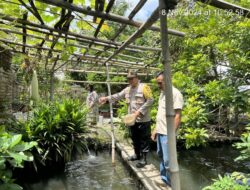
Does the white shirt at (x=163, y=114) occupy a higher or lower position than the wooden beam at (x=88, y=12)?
lower

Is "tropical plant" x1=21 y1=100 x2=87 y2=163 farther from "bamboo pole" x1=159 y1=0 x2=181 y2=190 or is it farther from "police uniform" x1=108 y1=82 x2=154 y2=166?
"bamboo pole" x1=159 y1=0 x2=181 y2=190

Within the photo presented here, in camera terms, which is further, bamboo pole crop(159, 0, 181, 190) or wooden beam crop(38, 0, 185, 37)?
wooden beam crop(38, 0, 185, 37)

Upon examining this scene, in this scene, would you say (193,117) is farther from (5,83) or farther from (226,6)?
(5,83)

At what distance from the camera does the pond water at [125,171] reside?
482cm

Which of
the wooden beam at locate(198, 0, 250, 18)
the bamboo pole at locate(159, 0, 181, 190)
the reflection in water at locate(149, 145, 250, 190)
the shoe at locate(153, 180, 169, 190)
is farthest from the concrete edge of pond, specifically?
the wooden beam at locate(198, 0, 250, 18)

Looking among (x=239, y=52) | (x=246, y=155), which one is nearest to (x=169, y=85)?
(x=246, y=155)

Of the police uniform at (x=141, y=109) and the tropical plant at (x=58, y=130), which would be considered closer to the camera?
the police uniform at (x=141, y=109)

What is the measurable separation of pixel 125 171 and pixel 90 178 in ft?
2.36

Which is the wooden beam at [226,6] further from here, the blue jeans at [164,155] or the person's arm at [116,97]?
the person's arm at [116,97]

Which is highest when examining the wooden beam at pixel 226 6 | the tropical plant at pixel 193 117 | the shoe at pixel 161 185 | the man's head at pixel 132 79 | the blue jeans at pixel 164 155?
the wooden beam at pixel 226 6

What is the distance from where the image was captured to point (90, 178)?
5.29 meters

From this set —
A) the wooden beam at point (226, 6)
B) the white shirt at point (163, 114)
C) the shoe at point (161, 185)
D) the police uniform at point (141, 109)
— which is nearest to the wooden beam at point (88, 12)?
the white shirt at point (163, 114)

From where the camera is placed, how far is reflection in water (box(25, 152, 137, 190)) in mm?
4766

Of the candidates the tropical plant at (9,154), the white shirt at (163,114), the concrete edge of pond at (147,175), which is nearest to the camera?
the tropical plant at (9,154)
